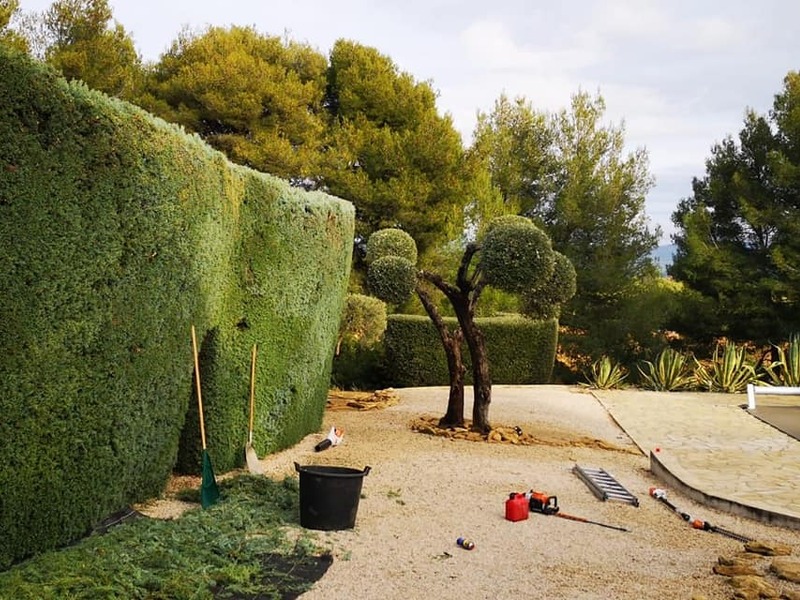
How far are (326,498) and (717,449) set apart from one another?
575cm

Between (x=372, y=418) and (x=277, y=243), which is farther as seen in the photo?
(x=372, y=418)

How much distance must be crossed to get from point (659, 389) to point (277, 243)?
1086cm

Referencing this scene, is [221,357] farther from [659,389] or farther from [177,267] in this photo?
[659,389]

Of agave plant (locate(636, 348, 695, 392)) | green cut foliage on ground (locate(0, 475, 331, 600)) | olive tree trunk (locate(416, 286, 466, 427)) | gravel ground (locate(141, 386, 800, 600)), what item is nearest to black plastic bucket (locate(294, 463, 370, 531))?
gravel ground (locate(141, 386, 800, 600))

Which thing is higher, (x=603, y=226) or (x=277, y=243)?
(x=603, y=226)

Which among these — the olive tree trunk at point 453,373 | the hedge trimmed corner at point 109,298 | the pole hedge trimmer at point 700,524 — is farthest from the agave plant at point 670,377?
the hedge trimmed corner at point 109,298

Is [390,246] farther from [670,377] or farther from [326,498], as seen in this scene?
[670,377]

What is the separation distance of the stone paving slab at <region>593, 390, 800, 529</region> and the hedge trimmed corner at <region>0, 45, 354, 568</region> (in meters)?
4.33

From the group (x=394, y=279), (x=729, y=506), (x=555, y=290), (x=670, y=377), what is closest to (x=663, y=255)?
(x=670, y=377)

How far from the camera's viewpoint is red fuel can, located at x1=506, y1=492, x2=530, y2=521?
5.84 metres

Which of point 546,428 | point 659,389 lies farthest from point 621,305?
point 546,428

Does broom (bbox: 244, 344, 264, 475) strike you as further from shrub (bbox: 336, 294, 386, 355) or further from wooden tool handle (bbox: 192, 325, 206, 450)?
shrub (bbox: 336, 294, 386, 355)

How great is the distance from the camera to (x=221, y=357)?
6777mm

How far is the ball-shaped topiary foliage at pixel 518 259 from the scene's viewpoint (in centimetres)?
896
